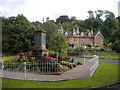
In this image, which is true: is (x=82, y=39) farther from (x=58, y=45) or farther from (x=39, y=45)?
(x=39, y=45)

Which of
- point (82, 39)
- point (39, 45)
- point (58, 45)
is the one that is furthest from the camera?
point (82, 39)

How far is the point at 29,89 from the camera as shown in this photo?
7352 mm

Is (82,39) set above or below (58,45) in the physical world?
above

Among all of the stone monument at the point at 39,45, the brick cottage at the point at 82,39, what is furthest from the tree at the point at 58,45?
the brick cottage at the point at 82,39

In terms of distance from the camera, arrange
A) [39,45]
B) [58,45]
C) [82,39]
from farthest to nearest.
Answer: [82,39], [58,45], [39,45]

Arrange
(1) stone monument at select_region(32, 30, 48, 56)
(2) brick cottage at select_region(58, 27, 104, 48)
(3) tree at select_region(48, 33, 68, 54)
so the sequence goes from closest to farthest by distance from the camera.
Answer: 1. (1) stone monument at select_region(32, 30, 48, 56)
2. (3) tree at select_region(48, 33, 68, 54)
3. (2) brick cottage at select_region(58, 27, 104, 48)

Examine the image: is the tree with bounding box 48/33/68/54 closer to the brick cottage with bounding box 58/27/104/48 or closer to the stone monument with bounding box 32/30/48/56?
the stone monument with bounding box 32/30/48/56

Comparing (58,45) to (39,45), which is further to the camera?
(58,45)

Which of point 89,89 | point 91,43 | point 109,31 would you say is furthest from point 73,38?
point 89,89

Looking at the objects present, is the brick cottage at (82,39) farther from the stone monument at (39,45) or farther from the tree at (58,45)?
the stone monument at (39,45)

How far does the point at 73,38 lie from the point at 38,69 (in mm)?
43293

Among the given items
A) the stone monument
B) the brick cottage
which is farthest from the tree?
the brick cottage

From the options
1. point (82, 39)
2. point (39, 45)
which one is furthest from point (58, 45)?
point (82, 39)

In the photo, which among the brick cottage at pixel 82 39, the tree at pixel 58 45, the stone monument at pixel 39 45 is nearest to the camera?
the stone monument at pixel 39 45
